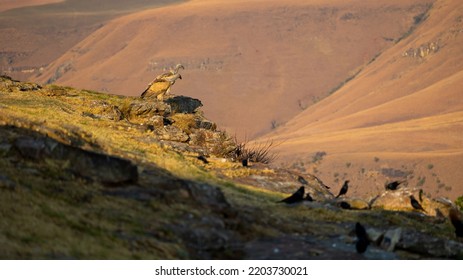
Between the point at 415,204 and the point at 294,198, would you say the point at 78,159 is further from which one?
the point at 415,204

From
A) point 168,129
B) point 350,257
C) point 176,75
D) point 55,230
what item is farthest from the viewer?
point 176,75

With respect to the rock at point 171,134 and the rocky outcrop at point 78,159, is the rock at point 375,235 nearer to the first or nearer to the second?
the rocky outcrop at point 78,159

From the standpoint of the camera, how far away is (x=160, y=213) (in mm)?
21797

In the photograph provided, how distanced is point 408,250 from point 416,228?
3531mm

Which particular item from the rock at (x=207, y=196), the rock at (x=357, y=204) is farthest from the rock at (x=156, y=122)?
the rock at (x=207, y=196)

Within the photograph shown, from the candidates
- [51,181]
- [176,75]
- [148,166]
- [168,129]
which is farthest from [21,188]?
[176,75]

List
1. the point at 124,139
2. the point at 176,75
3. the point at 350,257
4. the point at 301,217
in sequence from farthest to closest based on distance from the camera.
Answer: the point at 176,75 < the point at 124,139 < the point at 301,217 < the point at 350,257

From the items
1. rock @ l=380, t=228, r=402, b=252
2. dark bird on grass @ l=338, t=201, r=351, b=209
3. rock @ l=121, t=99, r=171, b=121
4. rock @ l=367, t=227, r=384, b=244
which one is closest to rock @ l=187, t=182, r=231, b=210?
rock @ l=367, t=227, r=384, b=244

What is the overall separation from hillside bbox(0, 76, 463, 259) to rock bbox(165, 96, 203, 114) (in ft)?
46.7

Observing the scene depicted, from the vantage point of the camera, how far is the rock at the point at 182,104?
47.4m

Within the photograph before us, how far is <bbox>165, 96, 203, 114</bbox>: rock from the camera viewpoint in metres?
47.4

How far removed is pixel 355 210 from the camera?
2820 centimetres

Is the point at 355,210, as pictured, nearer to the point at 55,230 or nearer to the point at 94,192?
the point at 94,192

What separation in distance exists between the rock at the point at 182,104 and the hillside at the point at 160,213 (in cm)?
1422
